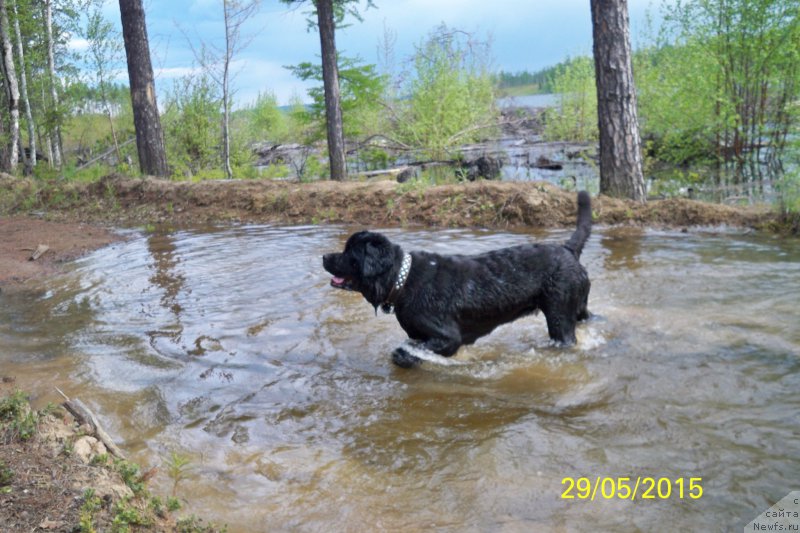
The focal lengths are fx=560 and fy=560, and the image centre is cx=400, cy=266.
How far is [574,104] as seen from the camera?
82.7 feet

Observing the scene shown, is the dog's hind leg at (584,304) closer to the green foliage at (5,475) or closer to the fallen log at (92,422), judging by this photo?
the fallen log at (92,422)

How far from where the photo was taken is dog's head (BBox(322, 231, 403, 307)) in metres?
5.18

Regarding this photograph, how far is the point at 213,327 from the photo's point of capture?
20.6 feet

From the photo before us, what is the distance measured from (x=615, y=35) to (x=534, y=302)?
7373 mm

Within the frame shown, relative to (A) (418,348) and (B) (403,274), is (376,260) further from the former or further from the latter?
(A) (418,348)

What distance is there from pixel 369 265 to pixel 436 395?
4.38 feet

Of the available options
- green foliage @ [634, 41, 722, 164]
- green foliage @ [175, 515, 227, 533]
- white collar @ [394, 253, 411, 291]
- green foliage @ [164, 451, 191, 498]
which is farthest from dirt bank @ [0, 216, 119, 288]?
green foliage @ [634, 41, 722, 164]

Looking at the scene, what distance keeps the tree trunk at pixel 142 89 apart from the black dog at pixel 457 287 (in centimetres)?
1283

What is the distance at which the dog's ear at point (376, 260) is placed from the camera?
516 cm

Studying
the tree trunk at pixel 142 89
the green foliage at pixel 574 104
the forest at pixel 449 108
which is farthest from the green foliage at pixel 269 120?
the green foliage at pixel 574 104

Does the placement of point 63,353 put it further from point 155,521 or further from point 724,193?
point 724,193

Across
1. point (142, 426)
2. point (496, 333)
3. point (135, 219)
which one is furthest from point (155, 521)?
point (135, 219)
